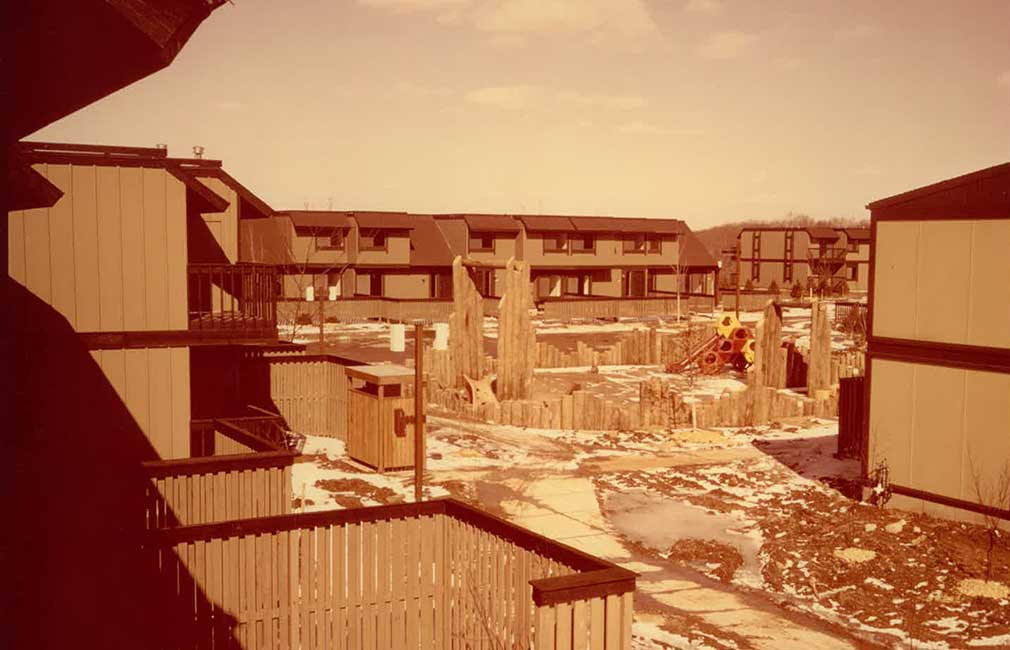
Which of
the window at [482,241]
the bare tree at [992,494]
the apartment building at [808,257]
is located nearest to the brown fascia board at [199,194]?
the bare tree at [992,494]

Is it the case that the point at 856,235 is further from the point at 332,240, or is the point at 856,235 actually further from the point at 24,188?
the point at 24,188

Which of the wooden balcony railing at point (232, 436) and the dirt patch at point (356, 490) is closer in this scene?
the wooden balcony railing at point (232, 436)

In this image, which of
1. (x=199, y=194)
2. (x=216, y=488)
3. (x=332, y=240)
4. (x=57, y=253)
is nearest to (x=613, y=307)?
(x=332, y=240)

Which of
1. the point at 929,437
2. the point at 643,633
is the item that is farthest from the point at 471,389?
the point at 643,633

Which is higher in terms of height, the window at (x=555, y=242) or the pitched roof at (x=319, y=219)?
the pitched roof at (x=319, y=219)

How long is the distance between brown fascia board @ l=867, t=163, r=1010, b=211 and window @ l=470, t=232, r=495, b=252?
1870 inches

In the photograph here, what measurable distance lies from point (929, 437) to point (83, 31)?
16.3m

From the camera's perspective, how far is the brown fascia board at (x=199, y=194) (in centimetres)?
1619

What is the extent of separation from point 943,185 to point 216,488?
13176mm

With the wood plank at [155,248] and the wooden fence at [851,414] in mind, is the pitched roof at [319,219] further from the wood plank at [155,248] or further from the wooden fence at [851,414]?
the wood plank at [155,248]

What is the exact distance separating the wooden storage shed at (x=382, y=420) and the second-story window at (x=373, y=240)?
39.9m

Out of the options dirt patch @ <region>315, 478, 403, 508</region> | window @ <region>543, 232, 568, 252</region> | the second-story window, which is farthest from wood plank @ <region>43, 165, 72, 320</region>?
window @ <region>543, 232, 568, 252</region>

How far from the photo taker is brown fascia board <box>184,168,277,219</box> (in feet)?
73.6

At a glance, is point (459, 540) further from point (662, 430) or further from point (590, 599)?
point (662, 430)
